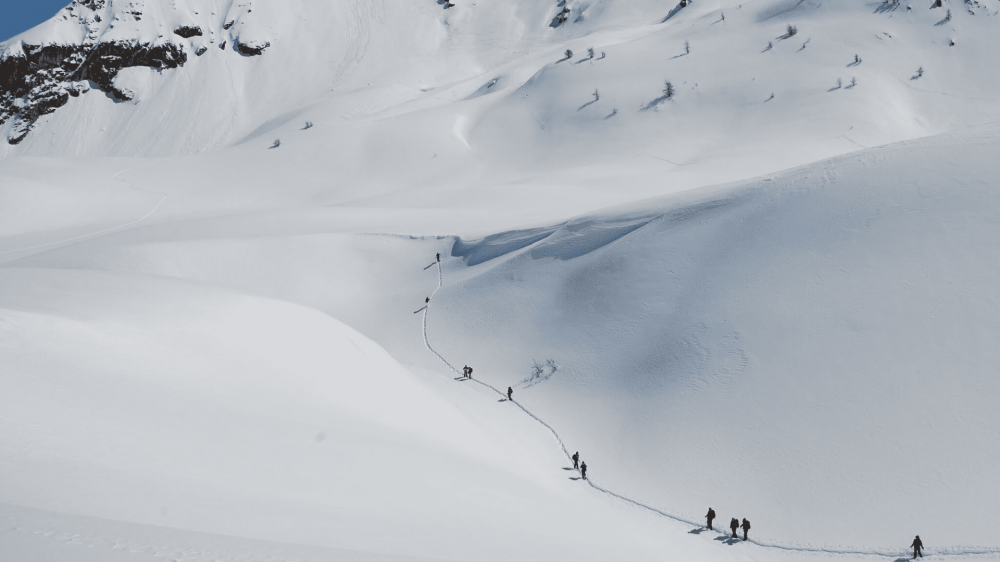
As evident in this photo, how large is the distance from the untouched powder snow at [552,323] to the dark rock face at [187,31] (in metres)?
42.9

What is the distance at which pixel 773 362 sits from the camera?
17375mm

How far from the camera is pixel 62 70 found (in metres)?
82.1

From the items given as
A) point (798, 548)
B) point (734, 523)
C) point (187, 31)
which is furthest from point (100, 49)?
point (798, 548)

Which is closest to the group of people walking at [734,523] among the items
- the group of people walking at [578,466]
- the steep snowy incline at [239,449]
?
the steep snowy incline at [239,449]

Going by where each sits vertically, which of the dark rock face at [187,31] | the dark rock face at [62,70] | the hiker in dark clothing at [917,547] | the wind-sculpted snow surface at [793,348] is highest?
the dark rock face at [187,31]

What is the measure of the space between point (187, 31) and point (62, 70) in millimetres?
16193

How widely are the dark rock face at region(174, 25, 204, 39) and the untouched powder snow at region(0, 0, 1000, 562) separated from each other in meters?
42.9

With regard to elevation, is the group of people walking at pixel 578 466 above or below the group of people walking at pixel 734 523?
above

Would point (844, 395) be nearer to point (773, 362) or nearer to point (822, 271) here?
point (773, 362)

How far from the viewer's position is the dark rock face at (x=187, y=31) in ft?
271

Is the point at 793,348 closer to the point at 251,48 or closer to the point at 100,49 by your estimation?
the point at 251,48

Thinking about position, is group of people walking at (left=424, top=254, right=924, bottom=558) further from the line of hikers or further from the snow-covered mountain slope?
the snow-covered mountain slope

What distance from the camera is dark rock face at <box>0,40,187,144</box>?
80.6 metres

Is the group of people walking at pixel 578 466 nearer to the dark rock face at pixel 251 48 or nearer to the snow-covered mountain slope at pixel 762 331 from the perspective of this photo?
the snow-covered mountain slope at pixel 762 331
